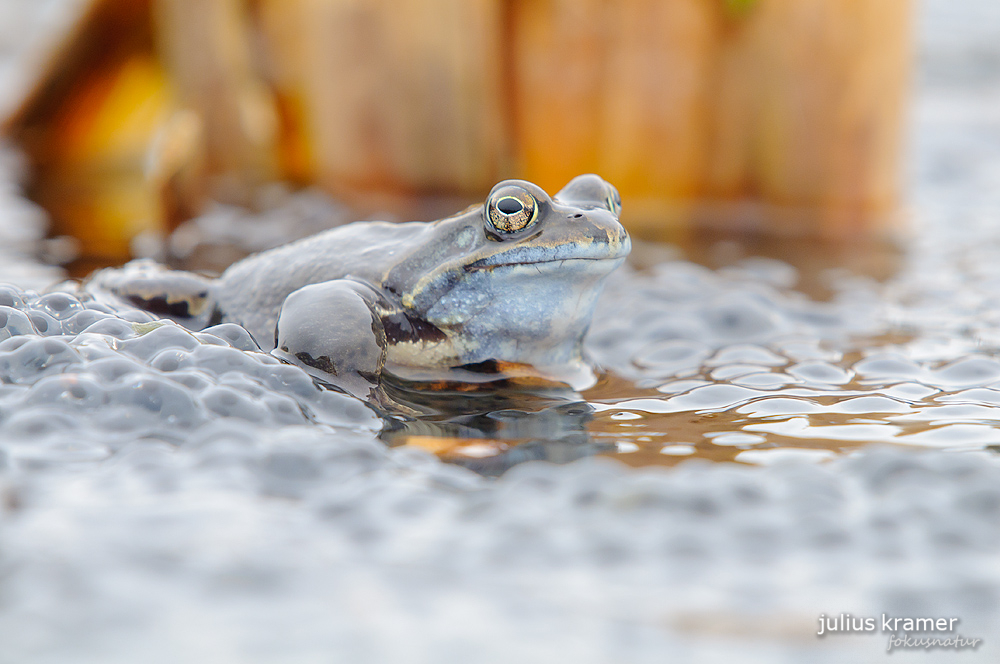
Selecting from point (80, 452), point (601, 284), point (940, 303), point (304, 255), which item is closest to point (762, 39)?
point (940, 303)

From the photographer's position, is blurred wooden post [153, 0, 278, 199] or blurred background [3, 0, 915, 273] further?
blurred wooden post [153, 0, 278, 199]

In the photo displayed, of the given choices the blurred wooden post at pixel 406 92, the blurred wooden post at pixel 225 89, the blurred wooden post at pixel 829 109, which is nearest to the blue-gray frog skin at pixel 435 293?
the blurred wooden post at pixel 406 92

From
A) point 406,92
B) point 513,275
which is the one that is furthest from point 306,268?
point 406,92

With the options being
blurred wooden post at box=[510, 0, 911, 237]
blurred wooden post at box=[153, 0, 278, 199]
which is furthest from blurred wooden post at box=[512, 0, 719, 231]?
blurred wooden post at box=[153, 0, 278, 199]

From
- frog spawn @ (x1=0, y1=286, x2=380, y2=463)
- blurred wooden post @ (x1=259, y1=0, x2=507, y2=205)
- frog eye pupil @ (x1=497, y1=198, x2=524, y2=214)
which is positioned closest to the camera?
frog spawn @ (x1=0, y1=286, x2=380, y2=463)

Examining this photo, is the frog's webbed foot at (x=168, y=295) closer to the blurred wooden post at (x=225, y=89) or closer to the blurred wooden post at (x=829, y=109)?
the blurred wooden post at (x=225, y=89)

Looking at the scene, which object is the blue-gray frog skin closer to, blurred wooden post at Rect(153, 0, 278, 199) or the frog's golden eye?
the frog's golden eye
